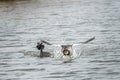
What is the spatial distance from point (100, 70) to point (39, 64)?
4.32 metres

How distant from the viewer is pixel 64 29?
172 ft

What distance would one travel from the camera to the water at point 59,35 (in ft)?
111

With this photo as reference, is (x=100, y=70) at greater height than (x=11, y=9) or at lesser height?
lesser

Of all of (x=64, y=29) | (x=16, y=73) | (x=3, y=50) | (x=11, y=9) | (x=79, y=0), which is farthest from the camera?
(x=79, y=0)

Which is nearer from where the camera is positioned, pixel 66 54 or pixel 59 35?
pixel 66 54

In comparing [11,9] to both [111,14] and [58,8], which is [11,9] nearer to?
[58,8]

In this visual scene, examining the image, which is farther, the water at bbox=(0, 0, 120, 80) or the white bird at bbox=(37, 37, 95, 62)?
the white bird at bbox=(37, 37, 95, 62)

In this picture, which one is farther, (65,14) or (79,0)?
(79,0)

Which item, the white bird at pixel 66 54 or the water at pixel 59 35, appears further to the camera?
the white bird at pixel 66 54

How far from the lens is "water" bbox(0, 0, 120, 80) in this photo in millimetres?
33906

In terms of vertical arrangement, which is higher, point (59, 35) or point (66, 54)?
point (59, 35)

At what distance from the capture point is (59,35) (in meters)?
48.8

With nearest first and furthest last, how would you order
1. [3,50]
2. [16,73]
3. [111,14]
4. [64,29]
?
1. [16,73]
2. [3,50]
3. [64,29]
4. [111,14]

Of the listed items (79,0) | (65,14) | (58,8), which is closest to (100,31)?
(65,14)
